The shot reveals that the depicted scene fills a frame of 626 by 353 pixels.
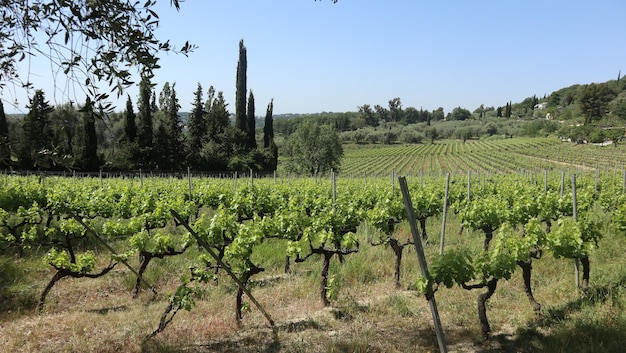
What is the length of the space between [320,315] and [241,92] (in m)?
48.0

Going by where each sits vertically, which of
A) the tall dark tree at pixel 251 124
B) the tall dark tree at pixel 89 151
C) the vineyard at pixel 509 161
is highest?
the tall dark tree at pixel 251 124

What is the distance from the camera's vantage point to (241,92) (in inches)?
2002

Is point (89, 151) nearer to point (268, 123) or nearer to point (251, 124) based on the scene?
point (251, 124)

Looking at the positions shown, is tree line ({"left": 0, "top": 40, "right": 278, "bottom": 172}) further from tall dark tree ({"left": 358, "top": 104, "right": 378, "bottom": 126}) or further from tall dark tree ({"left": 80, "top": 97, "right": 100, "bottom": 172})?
tall dark tree ({"left": 358, "top": 104, "right": 378, "bottom": 126})

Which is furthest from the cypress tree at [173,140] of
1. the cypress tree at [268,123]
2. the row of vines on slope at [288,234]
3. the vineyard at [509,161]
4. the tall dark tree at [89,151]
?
the row of vines on slope at [288,234]

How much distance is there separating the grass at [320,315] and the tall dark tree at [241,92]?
4231 centimetres

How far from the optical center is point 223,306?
243 inches

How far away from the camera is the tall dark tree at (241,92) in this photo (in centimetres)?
4941

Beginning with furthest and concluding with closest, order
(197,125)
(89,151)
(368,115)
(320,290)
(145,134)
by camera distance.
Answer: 1. (368,115)
2. (197,125)
3. (145,134)
4. (89,151)
5. (320,290)

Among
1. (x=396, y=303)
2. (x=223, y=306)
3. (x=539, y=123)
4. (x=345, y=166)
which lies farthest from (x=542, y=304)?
(x=539, y=123)

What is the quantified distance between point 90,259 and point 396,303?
4.97 m

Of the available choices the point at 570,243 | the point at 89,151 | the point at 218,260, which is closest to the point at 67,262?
the point at 218,260

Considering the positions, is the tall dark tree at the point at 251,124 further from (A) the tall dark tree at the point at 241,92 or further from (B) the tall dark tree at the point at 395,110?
(B) the tall dark tree at the point at 395,110

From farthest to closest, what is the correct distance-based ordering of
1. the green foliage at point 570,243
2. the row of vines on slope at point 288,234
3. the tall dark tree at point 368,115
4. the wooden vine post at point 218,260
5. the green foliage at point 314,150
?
the tall dark tree at point 368,115 → the green foliage at point 314,150 → the green foliage at point 570,243 → the row of vines on slope at point 288,234 → the wooden vine post at point 218,260
